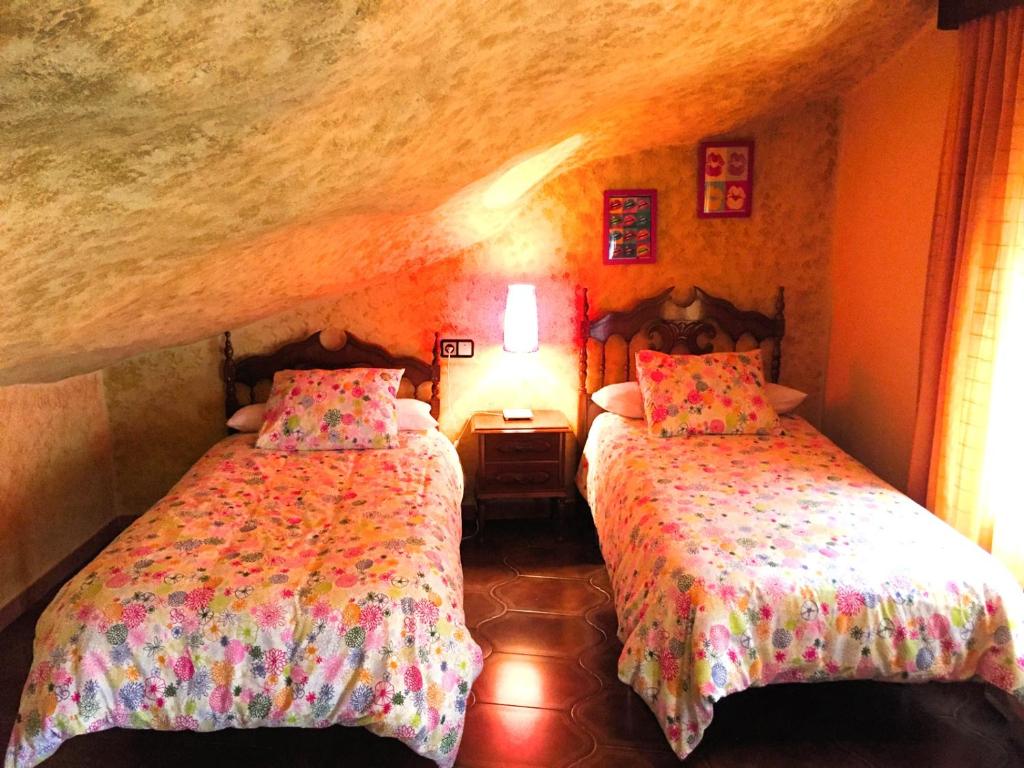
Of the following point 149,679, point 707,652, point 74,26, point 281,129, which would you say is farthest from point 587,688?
point 74,26

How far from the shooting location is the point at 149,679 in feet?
6.48

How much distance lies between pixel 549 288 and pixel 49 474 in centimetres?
244

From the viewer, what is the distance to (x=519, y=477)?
376 cm

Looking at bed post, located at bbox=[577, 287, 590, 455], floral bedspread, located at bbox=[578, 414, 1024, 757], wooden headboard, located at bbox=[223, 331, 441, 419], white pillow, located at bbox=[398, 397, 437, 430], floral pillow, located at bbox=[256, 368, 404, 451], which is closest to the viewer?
floral bedspread, located at bbox=[578, 414, 1024, 757]

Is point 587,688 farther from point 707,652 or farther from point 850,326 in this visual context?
point 850,326

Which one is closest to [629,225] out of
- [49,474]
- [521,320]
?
[521,320]

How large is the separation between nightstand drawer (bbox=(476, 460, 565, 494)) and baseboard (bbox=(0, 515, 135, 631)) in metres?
1.84

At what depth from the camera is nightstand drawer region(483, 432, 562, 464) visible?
3723 millimetres

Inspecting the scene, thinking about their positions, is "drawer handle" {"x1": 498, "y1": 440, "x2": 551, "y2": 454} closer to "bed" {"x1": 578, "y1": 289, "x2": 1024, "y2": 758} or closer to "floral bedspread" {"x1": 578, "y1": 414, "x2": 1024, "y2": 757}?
"bed" {"x1": 578, "y1": 289, "x2": 1024, "y2": 758}

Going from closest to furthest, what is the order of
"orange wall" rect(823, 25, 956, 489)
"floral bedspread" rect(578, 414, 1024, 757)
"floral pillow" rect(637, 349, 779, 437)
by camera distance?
1. "floral bedspread" rect(578, 414, 1024, 757)
2. "orange wall" rect(823, 25, 956, 489)
3. "floral pillow" rect(637, 349, 779, 437)

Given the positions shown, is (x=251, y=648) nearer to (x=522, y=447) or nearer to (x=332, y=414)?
(x=332, y=414)

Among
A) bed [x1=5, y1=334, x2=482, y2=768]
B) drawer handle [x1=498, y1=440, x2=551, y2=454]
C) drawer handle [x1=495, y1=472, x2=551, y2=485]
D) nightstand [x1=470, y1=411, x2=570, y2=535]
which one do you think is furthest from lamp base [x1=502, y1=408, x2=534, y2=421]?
bed [x1=5, y1=334, x2=482, y2=768]

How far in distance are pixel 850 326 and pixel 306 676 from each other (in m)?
3.03

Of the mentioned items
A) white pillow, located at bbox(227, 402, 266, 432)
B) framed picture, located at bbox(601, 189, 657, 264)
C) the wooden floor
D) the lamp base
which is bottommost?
the wooden floor
